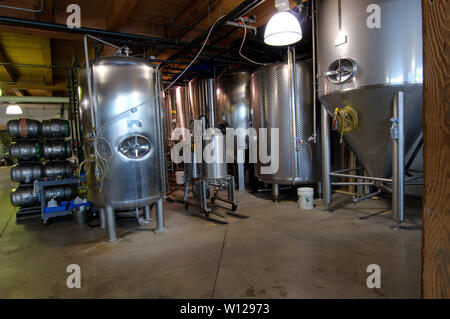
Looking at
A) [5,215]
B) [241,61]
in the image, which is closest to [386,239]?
[241,61]

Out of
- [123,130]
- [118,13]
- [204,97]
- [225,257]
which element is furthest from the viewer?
[204,97]

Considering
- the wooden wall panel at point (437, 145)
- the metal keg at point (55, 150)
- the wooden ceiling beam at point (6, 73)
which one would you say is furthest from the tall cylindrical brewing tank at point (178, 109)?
the wooden wall panel at point (437, 145)

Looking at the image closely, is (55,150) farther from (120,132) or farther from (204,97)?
(204,97)

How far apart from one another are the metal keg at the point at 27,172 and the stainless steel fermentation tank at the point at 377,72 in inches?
171

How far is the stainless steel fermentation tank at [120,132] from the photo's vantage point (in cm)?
292

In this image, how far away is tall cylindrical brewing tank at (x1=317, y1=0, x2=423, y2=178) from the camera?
269 cm

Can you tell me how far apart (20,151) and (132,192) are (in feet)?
8.15

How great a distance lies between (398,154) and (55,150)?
474 centimetres

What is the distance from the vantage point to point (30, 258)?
8.74 feet

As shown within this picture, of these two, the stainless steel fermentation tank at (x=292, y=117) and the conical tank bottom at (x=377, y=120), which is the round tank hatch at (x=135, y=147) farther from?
the conical tank bottom at (x=377, y=120)

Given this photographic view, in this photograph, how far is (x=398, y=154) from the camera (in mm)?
2861

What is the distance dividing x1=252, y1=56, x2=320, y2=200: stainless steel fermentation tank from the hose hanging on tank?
0.73m

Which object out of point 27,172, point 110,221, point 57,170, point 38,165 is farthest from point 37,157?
point 110,221

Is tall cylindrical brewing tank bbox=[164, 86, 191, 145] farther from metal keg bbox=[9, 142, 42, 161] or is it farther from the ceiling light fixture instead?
the ceiling light fixture
